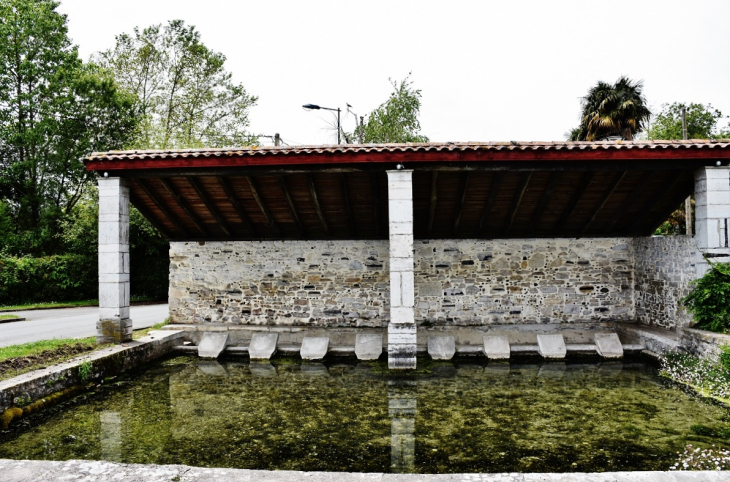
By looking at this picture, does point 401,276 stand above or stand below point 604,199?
below

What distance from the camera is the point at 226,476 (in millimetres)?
3117

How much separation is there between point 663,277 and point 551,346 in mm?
2356

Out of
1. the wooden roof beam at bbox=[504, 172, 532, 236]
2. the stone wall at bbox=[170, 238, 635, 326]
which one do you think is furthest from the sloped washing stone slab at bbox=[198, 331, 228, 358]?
the wooden roof beam at bbox=[504, 172, 532, 236]

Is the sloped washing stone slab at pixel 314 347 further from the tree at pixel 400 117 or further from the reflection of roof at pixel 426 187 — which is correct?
the tree at pixel 400 117

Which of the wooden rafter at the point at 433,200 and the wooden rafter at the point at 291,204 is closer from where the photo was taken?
the wooden rafter at the point at 433,200

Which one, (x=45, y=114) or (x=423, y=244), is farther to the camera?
(x=45, y=114)

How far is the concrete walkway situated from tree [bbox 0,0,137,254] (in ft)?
67.3

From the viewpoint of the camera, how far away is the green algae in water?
4090 millimetres

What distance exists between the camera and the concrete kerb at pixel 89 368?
5152mm

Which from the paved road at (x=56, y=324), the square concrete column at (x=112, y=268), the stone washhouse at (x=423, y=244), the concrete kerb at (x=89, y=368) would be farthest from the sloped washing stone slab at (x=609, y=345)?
the paved road at (x=56, y=324)

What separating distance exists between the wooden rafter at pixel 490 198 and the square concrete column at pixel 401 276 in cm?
160

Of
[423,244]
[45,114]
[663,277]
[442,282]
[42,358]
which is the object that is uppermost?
[45,114]

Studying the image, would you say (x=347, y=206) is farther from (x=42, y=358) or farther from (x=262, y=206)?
(x=42, y=358)

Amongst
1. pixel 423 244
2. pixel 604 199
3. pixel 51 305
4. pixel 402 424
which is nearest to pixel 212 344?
pixel 423 244
